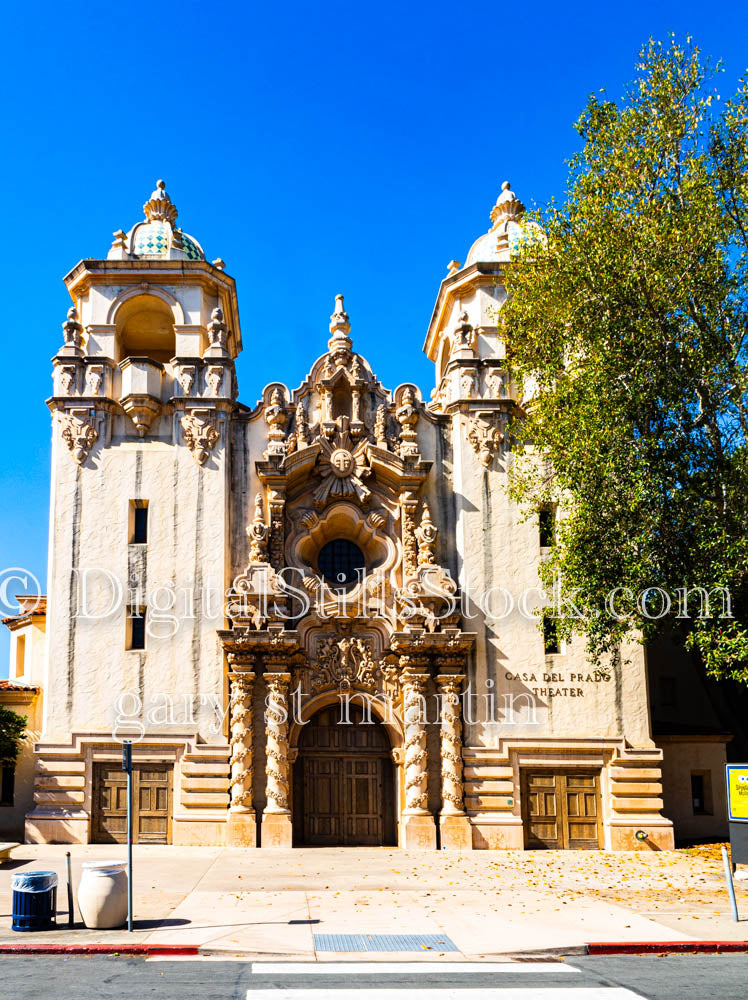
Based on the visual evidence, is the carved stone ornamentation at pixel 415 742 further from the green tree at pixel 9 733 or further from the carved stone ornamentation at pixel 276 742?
the green tree at pixel 9 733

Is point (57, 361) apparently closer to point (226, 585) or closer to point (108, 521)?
point (108, 521)

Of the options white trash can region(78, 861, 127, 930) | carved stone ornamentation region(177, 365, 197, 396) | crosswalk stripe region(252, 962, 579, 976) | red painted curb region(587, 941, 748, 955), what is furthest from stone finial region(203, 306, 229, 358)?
red painted curb region(587, 941, 748, 955)

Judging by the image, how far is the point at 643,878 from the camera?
22016mm

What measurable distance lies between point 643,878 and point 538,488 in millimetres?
10786

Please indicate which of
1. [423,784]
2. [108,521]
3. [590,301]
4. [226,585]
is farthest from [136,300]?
[423,784]

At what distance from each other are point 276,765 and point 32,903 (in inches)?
436

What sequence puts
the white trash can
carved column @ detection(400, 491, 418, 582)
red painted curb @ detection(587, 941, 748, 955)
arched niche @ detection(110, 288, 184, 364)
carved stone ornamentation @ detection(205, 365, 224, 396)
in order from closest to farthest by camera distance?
1. red painted curb @ detection(587, 941, 748, 955)
2. the white trash can
3. carved column @ detection(400, 491, 418, 582)
4. carved stone ornamentation @ detection(205, 365, 224, 396)
5. arched niche @ detection(110, 288, 184, 364)

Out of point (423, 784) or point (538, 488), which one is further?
point (538, 488)

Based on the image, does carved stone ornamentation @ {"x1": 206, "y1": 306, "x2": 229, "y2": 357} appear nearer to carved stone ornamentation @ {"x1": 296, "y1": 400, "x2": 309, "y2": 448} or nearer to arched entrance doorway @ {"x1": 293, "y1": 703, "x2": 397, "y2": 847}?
carved stone ornamentation @ {"x1": 296, "y1": 400, "x2": 309, "y2": 448}

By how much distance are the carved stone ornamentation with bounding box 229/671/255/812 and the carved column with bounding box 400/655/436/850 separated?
12.9ft

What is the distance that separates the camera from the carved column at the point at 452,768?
26375 mm

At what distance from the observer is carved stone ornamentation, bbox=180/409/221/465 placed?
28.5 metres

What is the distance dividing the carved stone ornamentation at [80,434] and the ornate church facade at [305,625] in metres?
0.06

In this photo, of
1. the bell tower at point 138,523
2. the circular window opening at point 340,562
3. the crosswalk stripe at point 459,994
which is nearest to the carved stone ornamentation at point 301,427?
the bell tower at point 138,523
